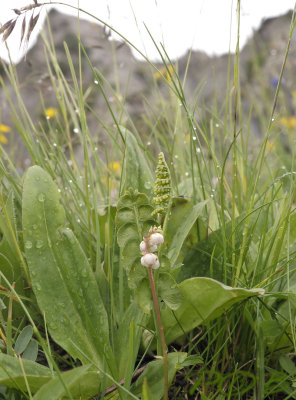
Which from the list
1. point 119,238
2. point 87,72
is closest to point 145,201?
point 119,238

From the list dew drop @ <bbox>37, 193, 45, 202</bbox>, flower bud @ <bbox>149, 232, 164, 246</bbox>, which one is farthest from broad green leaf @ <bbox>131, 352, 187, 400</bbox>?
dew drop @ <bbox>37, 193, 45, 202</bbox>

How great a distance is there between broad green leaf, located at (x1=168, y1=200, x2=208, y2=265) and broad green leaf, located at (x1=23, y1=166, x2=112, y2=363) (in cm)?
16

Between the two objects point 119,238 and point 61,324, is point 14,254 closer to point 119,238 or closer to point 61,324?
point 61,324

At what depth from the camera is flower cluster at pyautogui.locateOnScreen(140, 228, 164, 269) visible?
549 millimetres

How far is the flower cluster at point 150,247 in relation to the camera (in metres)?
0.55

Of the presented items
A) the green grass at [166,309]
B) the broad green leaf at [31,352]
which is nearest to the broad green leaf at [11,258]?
the green grass at [166,309]

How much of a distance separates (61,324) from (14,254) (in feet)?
0.64

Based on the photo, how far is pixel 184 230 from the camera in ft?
2.86

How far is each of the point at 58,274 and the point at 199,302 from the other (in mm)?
269

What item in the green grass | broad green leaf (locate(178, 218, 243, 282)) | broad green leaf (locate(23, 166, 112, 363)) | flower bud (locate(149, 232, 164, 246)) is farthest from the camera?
broad green leaf (locate(178, 218, 243, 282))

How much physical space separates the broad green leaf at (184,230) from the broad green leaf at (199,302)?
0.10 m

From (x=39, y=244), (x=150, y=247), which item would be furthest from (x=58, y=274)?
(x=150, y=247)

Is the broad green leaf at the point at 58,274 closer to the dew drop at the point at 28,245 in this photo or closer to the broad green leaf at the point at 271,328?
the dew drop at the point at 28,245

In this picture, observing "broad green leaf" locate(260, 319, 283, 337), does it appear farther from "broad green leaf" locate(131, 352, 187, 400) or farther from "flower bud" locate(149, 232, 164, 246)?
"flower bud" locate(149, 232, 164, 246)
